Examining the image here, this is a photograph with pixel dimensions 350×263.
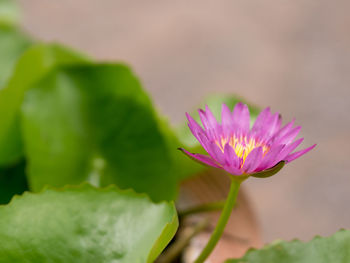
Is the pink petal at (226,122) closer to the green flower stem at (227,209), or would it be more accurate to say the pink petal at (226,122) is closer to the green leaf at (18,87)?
the green flower stem at (227,209)

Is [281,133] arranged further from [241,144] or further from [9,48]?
[9,48]

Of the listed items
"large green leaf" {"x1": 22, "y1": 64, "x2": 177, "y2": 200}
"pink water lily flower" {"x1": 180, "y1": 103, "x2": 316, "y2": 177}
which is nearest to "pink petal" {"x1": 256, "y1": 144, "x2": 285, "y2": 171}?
"pink water lily flower" {"x1": 180, "y1": 103, "x2": 316, "y2": 177}

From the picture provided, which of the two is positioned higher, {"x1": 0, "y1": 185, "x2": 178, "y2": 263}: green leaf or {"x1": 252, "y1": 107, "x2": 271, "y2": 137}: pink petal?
{"x1": 252, "y1": 107, "x2": 271, "y2": 137}: pink petal

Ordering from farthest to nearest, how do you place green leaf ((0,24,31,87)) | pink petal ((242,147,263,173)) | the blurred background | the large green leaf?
1. the blurred background
2. green leaf ((0,24,31,87))
3. the large green leaf
4. pink petal ((242,147,263,173))

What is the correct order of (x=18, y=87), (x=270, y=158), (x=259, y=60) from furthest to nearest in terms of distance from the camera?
(x=259, y=60) < (x=18, y=87) < (x=270, y=158)

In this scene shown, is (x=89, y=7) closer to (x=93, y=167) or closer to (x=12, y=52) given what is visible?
(x=12, y=52)

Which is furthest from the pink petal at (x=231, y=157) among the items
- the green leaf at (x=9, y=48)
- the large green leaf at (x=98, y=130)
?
the green leaf at (x=9, y=48)

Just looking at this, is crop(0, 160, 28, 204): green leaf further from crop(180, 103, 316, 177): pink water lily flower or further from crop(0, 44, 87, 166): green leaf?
crop(180, 103, 316, 177): pink water lily flower

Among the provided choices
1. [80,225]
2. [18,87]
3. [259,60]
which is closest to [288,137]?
[80,225]
